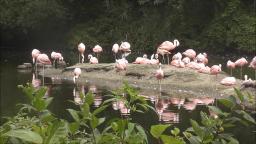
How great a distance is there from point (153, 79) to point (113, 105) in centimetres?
478

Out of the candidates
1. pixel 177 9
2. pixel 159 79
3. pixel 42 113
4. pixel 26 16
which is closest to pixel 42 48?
pixel 26 16

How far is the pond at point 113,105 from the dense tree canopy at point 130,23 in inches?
295

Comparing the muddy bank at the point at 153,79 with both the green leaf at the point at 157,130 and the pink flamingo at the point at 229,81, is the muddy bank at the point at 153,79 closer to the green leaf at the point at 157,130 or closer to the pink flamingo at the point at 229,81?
the pink flamingo at the point at 229,81

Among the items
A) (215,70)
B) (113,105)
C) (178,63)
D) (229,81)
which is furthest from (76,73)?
(113,105)

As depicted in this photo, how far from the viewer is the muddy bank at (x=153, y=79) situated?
12.3 m

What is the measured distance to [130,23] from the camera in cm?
2641

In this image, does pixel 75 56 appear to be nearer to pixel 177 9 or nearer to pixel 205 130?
pixel 177 9

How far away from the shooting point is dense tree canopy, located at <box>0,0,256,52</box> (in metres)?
23.4

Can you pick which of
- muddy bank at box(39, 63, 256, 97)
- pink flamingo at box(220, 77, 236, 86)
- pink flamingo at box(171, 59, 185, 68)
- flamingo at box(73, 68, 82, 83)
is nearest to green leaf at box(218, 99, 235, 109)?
muddy bank at box(39, 63, 256, 97)

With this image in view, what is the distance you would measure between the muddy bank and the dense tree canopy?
28.8 ft

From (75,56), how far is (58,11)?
4.36 metres

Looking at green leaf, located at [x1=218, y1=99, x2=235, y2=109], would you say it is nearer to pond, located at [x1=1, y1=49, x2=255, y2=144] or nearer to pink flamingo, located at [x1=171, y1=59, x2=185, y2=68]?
pond, located at [x1=1, y1=49, x2=255, y2=144]

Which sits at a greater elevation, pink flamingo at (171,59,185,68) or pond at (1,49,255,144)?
pink flamingo at (171,59,185,68)

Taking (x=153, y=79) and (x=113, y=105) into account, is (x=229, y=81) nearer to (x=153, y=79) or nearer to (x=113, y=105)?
(x=153, y=79)
